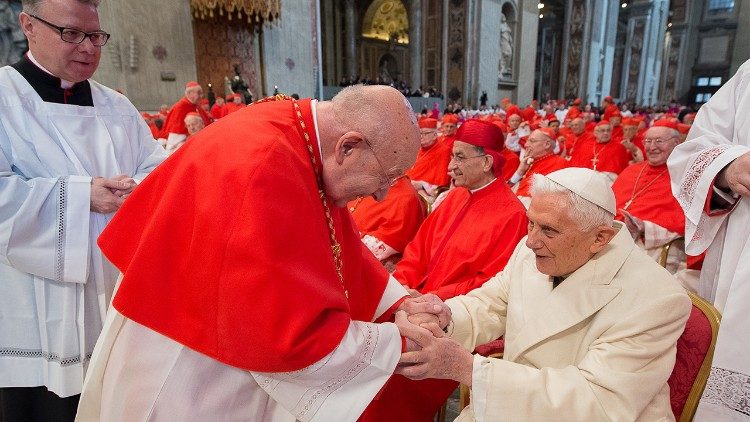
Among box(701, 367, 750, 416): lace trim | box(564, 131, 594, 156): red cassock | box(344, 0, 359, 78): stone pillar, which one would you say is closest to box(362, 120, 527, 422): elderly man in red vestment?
box(701, 367, 750, 416): lace trim

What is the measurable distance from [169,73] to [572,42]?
2370 centimetres

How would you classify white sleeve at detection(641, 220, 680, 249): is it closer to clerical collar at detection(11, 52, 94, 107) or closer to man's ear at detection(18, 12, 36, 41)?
clerical collar at detection(11, 52, 94, 107)

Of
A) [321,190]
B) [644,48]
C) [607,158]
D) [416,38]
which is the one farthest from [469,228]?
[644,48]

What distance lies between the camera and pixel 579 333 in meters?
1.79

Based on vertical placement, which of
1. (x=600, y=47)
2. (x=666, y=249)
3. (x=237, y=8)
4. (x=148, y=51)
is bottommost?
(x=666, y=249)

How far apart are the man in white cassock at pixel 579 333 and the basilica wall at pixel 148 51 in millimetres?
10889

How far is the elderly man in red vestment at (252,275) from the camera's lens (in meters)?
1.16

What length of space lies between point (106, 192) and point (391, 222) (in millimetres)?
2480

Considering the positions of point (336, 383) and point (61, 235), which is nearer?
point (336, 383)

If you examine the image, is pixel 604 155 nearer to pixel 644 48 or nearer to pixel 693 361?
pixel 693 361

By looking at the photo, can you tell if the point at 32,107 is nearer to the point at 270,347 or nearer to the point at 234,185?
the point at 234,185

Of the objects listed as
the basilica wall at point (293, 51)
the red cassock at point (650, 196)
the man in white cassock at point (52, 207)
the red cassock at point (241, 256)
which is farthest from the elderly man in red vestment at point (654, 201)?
the basilica wall at point (293, 51)

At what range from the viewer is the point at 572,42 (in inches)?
1043

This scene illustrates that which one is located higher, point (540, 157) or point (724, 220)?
point (724, 220)
